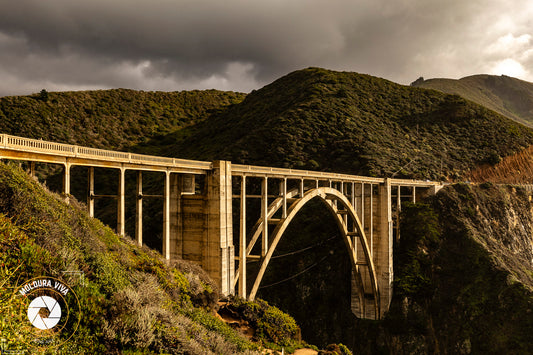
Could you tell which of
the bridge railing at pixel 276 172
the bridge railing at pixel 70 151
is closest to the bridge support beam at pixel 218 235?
the bridge railing at pixel 276 172

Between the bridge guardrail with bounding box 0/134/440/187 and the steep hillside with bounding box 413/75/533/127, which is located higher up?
the steep hillside with bounding box 413/75/533/127

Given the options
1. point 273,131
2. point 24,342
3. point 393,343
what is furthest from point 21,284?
point 273,131

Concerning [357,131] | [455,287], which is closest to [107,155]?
[455,287]

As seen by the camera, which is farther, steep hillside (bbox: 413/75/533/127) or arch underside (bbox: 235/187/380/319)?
steep hillside (bbox: 413/75/533/127)

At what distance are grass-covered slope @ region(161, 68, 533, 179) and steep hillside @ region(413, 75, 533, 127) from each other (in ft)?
352

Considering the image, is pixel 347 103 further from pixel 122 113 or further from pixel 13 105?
pixel 13 105

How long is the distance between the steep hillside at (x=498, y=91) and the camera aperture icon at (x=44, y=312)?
186543 millimetres

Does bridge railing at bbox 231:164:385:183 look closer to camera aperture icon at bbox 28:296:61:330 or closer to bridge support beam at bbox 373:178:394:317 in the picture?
bridge support beam at bbox 373:178:394:317

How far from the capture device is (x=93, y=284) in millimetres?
7410

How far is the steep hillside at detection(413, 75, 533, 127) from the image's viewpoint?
168375 mm

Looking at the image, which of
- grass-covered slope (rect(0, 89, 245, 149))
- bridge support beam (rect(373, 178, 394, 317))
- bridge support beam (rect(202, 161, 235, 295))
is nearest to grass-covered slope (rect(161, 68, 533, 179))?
grass-covered slope (rect(0, 89, 245, 149))

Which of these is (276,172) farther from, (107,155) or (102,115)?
(102,115)

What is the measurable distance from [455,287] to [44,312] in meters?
34.9

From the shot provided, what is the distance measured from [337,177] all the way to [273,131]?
3502 centimetres
